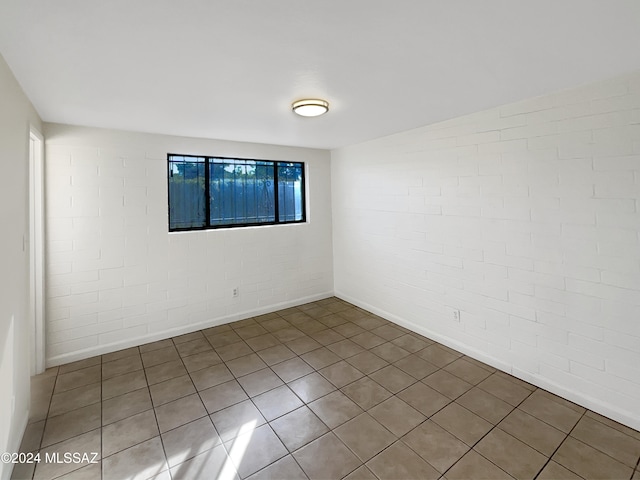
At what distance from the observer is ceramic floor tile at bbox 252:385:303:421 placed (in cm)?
235

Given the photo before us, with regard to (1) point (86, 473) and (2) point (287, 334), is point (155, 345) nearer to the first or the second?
(2) point (287, 334)

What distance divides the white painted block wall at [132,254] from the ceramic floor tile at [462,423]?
2750 mm

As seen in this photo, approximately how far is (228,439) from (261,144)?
347 cm

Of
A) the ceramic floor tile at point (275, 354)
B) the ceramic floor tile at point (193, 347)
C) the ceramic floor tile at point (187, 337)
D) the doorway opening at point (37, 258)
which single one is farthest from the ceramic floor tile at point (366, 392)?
the doorway opening at point (37, 258)

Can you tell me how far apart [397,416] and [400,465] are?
44 centimetres

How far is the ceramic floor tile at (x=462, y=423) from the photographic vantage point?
2.07m

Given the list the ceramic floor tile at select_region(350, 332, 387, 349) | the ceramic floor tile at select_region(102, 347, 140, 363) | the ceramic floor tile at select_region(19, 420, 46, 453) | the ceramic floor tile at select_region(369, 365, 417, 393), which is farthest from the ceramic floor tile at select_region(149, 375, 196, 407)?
the ceramic floor tile at select_region(350, 332, 387, 349)

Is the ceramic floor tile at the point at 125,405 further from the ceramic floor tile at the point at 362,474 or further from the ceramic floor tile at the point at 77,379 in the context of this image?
the ceramic floor tile at the point at 362,474

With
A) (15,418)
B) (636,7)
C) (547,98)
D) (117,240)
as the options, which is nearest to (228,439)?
(15,418)

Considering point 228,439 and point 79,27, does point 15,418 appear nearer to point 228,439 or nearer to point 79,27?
point 228,439

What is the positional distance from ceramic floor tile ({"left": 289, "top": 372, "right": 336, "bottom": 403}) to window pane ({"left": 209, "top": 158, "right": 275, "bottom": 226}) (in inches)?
91.3

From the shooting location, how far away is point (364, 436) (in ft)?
6.84

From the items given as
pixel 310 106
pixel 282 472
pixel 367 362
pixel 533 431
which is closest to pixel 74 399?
pixel 282 472

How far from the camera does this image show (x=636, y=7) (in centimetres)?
136
